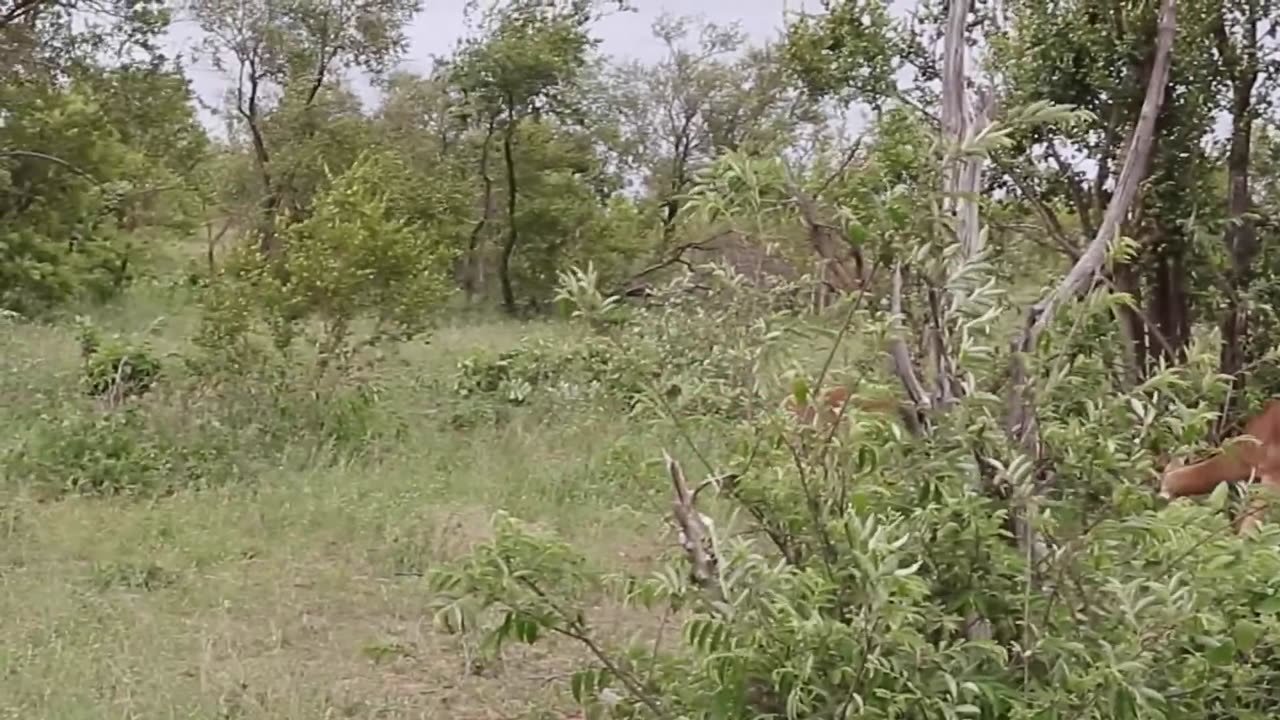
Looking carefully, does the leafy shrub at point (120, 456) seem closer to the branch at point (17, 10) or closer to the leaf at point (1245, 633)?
the branch at point (17, 10)

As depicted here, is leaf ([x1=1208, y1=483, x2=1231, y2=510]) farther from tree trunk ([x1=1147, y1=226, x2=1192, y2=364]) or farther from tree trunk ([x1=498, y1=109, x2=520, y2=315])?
tree trunk ([x1=498, y1=109, x2=520, y2=315])

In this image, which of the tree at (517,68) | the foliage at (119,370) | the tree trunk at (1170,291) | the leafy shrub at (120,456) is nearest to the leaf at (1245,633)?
the tree trunk at (1170,291)

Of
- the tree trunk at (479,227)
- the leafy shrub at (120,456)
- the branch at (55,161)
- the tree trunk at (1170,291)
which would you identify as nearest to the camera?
the tree trunk at (1170,291)

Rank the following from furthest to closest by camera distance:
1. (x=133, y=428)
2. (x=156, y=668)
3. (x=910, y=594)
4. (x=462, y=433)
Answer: (x=462, y=433)
(x=133, y=428)
(x=156, y=668)
(x=910, y=594)

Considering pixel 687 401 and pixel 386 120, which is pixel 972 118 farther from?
pixel 386 120

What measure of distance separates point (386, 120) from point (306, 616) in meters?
13.7

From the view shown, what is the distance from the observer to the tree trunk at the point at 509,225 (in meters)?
14.4

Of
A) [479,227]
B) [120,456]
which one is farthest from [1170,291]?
[479,227]

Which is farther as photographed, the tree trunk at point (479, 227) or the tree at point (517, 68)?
the tree trunk at point (479, 227)

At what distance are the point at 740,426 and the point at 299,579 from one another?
309 cm

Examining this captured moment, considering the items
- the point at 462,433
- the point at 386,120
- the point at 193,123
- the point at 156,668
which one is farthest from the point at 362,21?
the point at 156,668

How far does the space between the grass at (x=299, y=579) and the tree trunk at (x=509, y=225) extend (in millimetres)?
7715

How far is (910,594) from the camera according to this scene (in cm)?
157

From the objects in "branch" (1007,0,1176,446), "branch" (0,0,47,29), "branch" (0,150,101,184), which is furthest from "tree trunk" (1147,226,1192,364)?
"branch" (0,150,101,184)
